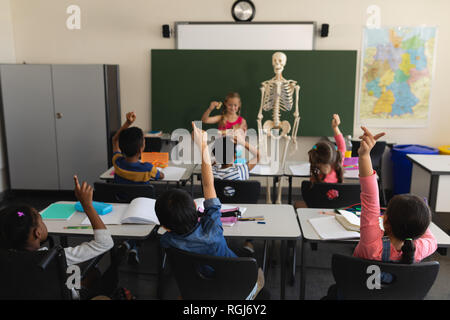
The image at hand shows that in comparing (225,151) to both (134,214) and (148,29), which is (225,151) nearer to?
(134,214)

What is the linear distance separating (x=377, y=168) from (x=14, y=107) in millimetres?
4477

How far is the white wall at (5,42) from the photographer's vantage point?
5.23m

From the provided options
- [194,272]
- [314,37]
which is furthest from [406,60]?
[194,272]

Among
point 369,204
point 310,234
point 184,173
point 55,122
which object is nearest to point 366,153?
point 369,204

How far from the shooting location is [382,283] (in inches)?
70.5

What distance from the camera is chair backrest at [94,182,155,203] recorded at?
293 centimetres

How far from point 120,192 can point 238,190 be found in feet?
2.77

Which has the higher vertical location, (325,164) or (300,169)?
(325,164)

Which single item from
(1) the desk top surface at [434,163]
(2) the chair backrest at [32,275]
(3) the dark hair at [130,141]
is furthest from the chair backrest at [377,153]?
(2) the chair backrest at [32,275]

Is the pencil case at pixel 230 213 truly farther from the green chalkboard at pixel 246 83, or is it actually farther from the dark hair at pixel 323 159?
the green chalkboard at pixel 246 83

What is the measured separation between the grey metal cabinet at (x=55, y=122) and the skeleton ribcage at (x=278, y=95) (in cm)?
194

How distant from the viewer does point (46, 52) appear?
546cm

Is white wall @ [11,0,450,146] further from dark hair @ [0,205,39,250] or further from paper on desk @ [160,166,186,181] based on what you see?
dark hair @ [0,205,39,250]
